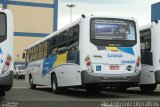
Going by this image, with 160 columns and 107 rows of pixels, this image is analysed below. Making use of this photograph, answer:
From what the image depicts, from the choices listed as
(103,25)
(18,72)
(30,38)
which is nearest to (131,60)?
(103,25)

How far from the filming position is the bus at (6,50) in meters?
13.7

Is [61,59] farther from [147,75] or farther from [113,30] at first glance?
[147,75]

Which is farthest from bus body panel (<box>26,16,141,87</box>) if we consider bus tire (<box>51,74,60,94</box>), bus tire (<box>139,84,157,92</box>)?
bus tire (<box>139,84,157,92</box>)

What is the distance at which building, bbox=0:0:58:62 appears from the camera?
5691 cm

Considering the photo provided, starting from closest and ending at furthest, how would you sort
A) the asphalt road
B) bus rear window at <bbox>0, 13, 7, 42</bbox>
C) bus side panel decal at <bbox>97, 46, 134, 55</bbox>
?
the asphalt road, bus rear window at <bbox>0, 13, 7, 42</bbox>, bus side panel decal at <bbox>97, 46, 134, 55</bbox>

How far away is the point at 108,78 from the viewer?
16.3 m

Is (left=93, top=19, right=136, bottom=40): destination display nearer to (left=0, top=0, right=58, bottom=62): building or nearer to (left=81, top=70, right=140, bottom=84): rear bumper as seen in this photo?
(left=81, top=70, right=140, bottom=84): rear bumper

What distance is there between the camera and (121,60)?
1662cm

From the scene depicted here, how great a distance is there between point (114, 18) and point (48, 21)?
41.9m

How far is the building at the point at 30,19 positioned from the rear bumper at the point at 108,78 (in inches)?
1613

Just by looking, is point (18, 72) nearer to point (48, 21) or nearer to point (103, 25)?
point (48, 21)

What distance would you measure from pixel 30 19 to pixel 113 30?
138ft

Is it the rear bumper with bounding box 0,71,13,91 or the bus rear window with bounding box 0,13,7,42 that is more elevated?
the bus rear window with bounding box 0,13,7,42

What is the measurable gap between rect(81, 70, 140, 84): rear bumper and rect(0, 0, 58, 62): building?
1613 inches
